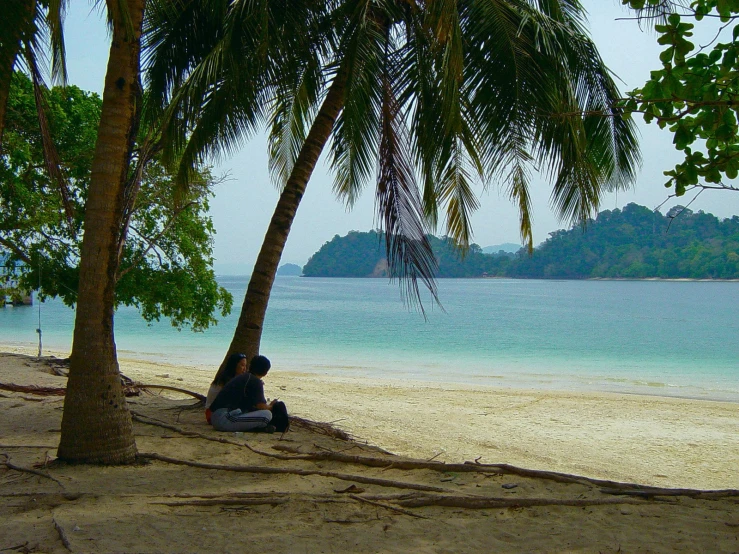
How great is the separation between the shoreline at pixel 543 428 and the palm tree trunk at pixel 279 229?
6.51ft

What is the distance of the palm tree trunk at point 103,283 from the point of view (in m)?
5.05

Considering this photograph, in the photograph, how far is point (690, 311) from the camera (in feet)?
204

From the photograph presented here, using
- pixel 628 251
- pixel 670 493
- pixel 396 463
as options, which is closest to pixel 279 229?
pixel 396 463

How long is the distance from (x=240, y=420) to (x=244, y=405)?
0.17 meters

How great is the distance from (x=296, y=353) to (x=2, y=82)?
23.2 meters

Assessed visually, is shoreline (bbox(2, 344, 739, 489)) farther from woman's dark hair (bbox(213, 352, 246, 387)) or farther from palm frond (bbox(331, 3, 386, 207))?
palm frond (bbox(331, 3, 386, 207))

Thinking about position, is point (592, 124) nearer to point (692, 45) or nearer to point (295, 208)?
point (295, 208)

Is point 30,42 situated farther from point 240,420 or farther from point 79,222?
point 79,222

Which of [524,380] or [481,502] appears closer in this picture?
[481,502]

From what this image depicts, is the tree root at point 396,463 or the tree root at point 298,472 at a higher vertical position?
the tree root at point 298,472

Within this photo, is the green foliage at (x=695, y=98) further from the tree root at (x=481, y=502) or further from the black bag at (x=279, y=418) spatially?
the black bag at (x=279, y=418)

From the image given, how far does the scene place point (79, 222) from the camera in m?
12.1

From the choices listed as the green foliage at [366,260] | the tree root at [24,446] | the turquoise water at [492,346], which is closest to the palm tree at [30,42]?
the tree root at [24,446]

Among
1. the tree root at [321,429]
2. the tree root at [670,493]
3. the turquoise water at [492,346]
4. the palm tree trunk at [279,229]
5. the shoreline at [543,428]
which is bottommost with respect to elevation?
the turquoise water at [492,346]
